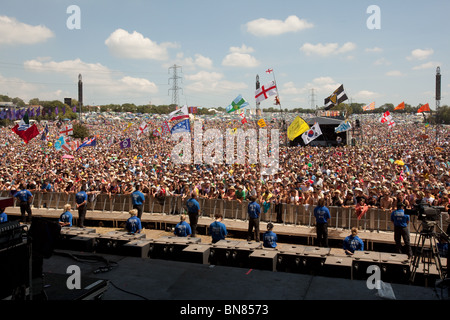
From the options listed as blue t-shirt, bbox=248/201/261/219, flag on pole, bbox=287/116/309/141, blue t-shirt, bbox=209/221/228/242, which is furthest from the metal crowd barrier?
flag on pole, bbox=287/116/309/141

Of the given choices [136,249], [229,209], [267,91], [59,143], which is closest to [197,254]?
[136,249]

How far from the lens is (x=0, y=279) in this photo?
15.7ft

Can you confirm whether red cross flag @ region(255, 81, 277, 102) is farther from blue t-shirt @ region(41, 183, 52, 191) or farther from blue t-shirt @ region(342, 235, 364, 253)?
blue t-shirt @ region(342, 235, 364, 253)

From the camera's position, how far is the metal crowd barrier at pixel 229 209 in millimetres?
12555

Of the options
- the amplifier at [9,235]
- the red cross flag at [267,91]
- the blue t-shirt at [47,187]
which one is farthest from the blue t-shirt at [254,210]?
the red cross flag at [267,91]

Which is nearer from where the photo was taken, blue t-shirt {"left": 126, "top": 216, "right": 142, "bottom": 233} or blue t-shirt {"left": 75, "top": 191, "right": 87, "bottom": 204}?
blue t-shirt {"left": 126, "top": 216, "right": 142, "bottom": 233}

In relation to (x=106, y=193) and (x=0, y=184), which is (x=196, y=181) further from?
(x=0, y=184)

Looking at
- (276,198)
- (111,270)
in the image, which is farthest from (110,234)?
(276,198)

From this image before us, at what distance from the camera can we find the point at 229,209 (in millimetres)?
14984

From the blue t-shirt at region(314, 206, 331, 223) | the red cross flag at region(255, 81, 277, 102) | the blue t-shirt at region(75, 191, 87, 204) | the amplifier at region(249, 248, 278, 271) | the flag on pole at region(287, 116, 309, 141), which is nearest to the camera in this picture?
the amplifier at region(249, 248, 278, 271)

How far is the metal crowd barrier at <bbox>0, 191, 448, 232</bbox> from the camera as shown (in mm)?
12555

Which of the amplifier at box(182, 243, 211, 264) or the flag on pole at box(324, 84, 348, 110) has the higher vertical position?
the flag on pole at box(324, 84, 348, 110)

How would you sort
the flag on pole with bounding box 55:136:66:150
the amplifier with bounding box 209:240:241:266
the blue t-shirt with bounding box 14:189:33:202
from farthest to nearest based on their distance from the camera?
the flag on pole with bounding box 55:136:66:150 < the blue t-shirt with bounding box 14:189:33:202 < the amplifier with bounding box 209:240:241:266
